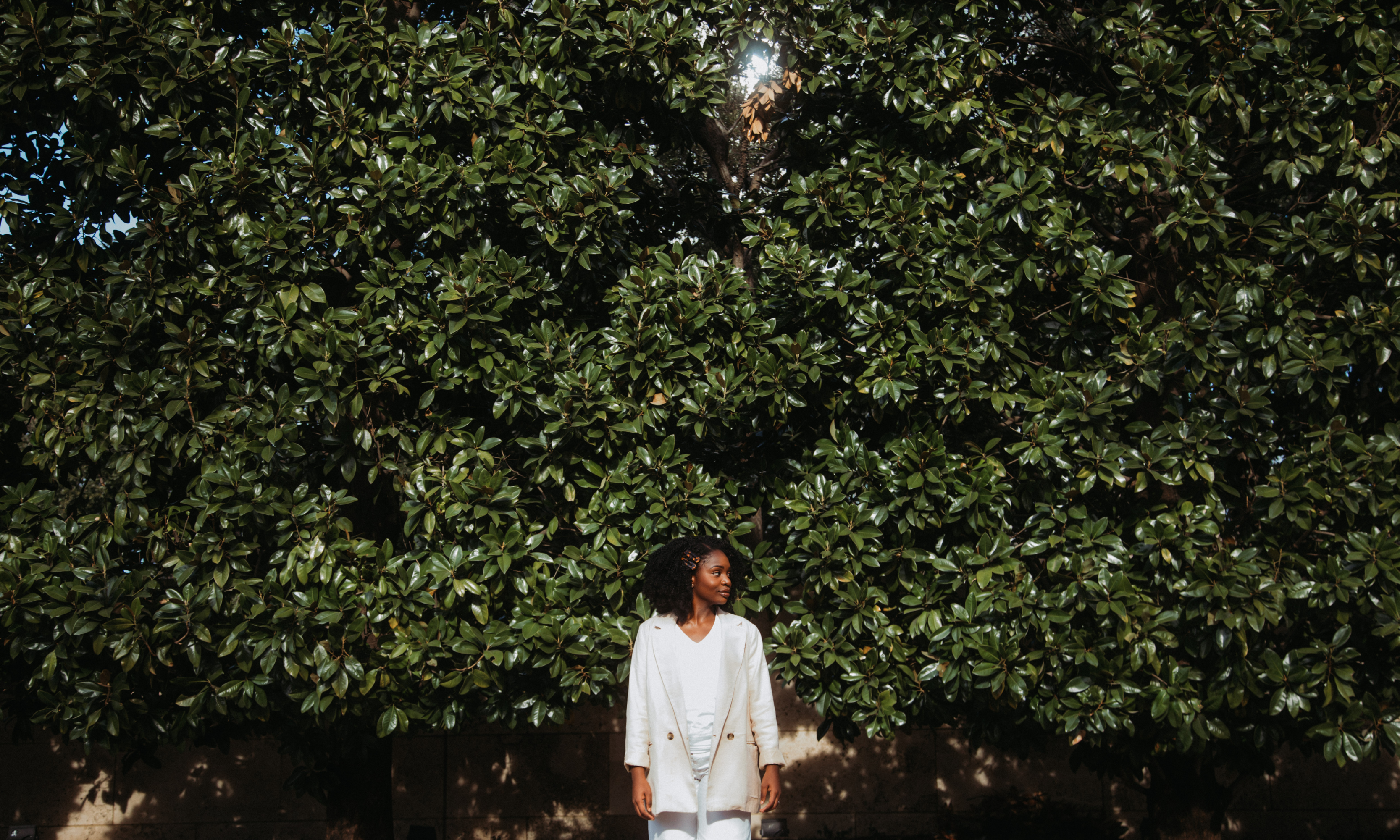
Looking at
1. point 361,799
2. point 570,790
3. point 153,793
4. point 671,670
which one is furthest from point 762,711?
point 153,793

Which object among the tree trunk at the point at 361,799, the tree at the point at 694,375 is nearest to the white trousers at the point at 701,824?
the tree at the point at 694,375

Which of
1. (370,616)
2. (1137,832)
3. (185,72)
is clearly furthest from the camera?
(1137,832)

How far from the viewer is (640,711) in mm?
4285

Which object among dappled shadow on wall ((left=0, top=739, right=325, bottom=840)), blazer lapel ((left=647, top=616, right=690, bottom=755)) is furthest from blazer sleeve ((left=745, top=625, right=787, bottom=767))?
dappled shadow on wall ((left=0, top=739, right=325, bottom=840))

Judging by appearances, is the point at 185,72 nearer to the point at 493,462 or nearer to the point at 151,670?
the point at 493,462

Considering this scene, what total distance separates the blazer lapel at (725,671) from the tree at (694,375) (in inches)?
29.8

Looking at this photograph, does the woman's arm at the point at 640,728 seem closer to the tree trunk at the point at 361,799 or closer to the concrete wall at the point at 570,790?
the tree trunk at the point at 361,799

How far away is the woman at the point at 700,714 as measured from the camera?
13.7 feet

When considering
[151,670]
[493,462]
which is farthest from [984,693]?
[151,670]

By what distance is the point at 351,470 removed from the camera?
5180 mm

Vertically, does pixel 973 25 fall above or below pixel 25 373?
above

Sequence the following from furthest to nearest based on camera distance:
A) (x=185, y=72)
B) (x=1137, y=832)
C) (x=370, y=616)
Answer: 1. (x=1137, y=832)
2. (x=185, y=72)
3. (x=370, y=616)

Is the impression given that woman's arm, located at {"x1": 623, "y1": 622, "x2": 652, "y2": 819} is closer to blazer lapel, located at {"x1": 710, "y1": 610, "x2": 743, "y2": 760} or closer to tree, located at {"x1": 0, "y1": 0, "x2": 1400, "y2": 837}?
blazer lapel, located at {"x1": 710, "y1": 610, "x2": 743, "y2": 760}

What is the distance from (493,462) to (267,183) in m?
1.93
